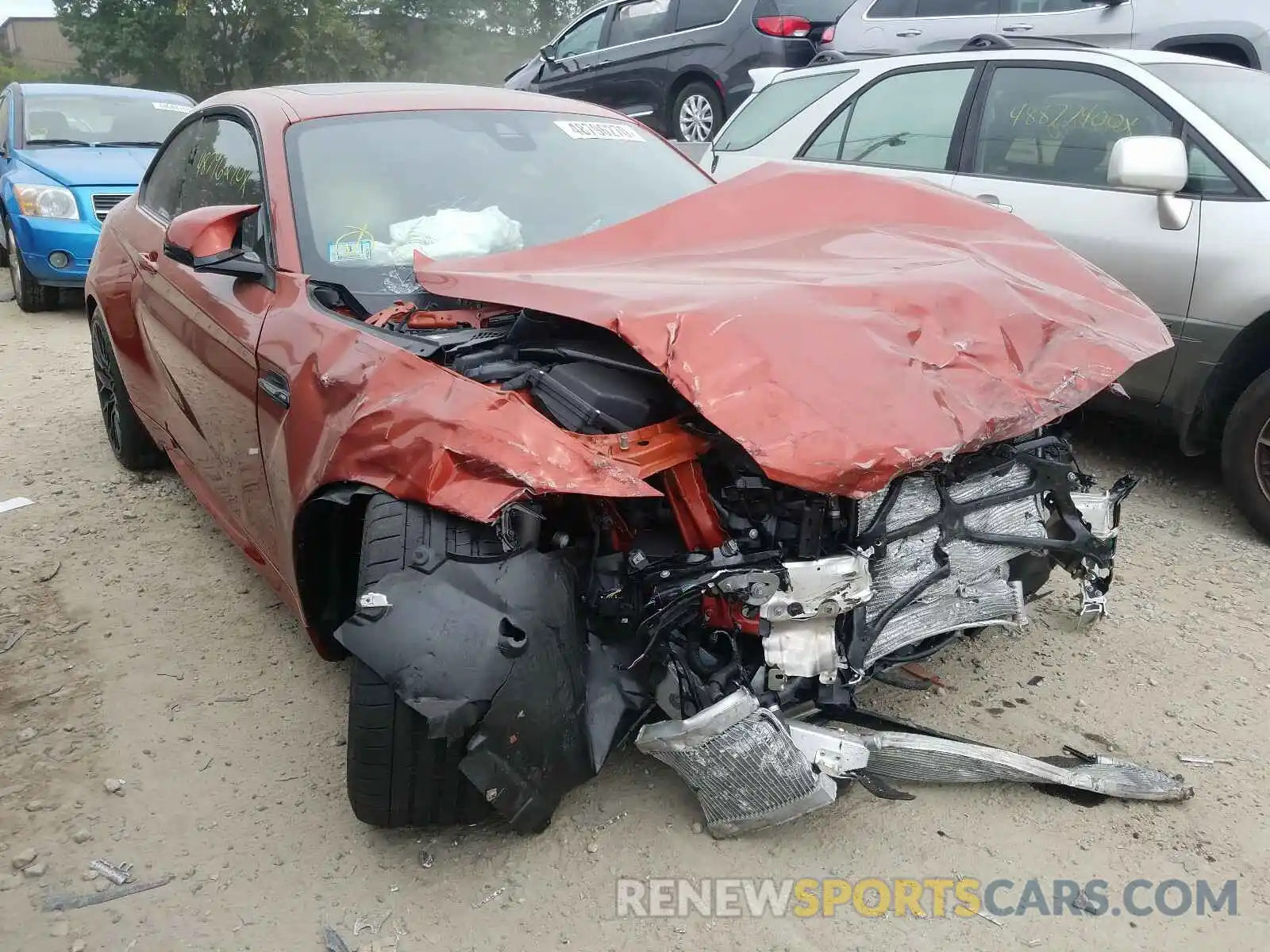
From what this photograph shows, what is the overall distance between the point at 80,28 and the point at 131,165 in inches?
855

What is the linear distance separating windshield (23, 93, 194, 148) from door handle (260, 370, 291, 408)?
7.00 meters

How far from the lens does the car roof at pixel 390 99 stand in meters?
3.26

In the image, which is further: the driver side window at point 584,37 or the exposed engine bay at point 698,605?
the driver side window at point 584,37

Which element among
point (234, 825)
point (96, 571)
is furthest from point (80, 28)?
point (234, 825)

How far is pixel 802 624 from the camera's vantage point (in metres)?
Result: 2.21

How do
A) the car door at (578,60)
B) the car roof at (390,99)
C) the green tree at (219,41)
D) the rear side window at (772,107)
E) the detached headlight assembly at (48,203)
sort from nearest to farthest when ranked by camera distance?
the car roof at (390,99) < the rear side window at (772,107) < the detached headlight assembly at (48,203) < the car door at (578,60) < the green tree at (219,41)

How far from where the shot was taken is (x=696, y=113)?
9.26m

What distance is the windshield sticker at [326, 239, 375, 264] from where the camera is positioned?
2855mm

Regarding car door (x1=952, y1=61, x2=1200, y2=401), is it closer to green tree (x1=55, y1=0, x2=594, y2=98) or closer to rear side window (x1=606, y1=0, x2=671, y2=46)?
rear side window (x1=606, y1=0, x2=671, y2=46)

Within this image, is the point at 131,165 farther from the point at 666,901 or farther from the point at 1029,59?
the point at 666,901

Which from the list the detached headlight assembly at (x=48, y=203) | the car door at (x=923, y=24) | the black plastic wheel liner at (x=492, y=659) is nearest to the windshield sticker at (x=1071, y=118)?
the car door at (x=923, y=24)

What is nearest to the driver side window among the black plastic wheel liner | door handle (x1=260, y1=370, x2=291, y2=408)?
door handle (x1=260, y1=370, x2=291, y2=408)

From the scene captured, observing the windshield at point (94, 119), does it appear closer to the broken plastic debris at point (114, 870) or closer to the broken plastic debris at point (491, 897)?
the broken plastic debris at point (114, 870)
